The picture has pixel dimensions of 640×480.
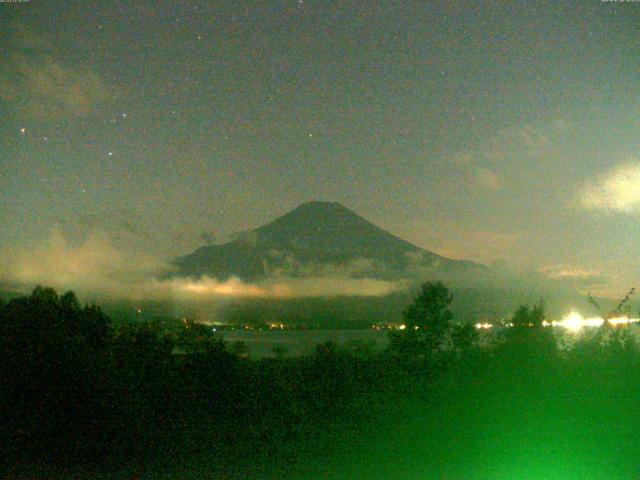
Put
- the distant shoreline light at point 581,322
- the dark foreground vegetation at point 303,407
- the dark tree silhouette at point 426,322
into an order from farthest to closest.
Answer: the dark tree silhouette at point 426,322
the distant shoreline light at point 581,322
the dark foreground vegetation at point 303,407

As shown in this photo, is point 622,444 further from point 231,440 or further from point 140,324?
point 140,324

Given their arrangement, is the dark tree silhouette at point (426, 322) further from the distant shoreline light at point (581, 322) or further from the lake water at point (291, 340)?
the distant shoreline light at point (581, 322)

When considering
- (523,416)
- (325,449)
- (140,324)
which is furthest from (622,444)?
(140,324)

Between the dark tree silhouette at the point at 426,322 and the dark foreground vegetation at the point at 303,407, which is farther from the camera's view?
the dark tree silhouette at the point at 426,322

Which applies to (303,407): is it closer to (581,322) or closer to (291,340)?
(581,322)

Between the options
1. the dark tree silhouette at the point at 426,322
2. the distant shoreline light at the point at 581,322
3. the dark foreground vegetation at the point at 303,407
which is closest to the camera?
the dark foreground vegetation at the point at 303,407

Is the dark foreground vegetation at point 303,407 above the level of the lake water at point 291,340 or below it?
below

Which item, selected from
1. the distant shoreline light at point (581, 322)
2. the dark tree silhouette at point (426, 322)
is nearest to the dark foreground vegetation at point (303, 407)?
the distant shoreline light at point (581, 322)

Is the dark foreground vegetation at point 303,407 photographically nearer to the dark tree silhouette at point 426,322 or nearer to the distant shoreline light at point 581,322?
the distant shoreline light at point 581,322

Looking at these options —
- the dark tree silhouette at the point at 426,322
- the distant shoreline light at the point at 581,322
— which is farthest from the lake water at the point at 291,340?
the distant shoreline light at the point at 581,322
